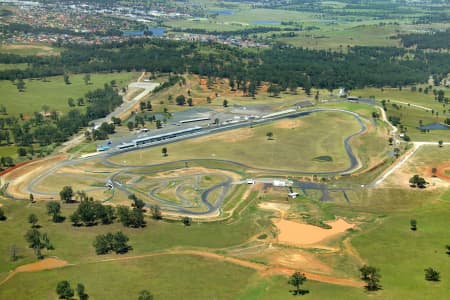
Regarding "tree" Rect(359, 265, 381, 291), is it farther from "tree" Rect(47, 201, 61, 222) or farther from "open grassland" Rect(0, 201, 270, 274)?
"tree" Rect(47, 201, 61, 222)

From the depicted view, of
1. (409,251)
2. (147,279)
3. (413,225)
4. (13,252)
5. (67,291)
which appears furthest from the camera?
(413,225)

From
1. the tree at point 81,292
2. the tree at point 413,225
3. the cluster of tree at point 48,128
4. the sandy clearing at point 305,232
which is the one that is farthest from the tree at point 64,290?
the cluster of tree at point 48,128

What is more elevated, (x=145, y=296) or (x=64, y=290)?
(x=145, y=296)

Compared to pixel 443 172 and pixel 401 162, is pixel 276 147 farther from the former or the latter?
pixel 443 172

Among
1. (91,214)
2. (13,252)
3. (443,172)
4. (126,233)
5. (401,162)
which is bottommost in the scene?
(13,252)

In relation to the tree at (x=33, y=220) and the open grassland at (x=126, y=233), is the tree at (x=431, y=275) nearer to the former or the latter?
the open grassland at (x=126, y=233)

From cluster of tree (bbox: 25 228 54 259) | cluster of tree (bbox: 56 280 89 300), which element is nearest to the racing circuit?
cluster of tree (bbox: 25 228 54 259)

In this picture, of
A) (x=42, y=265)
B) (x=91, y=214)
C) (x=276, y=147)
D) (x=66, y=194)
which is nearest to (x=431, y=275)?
(x=42, y=265)
